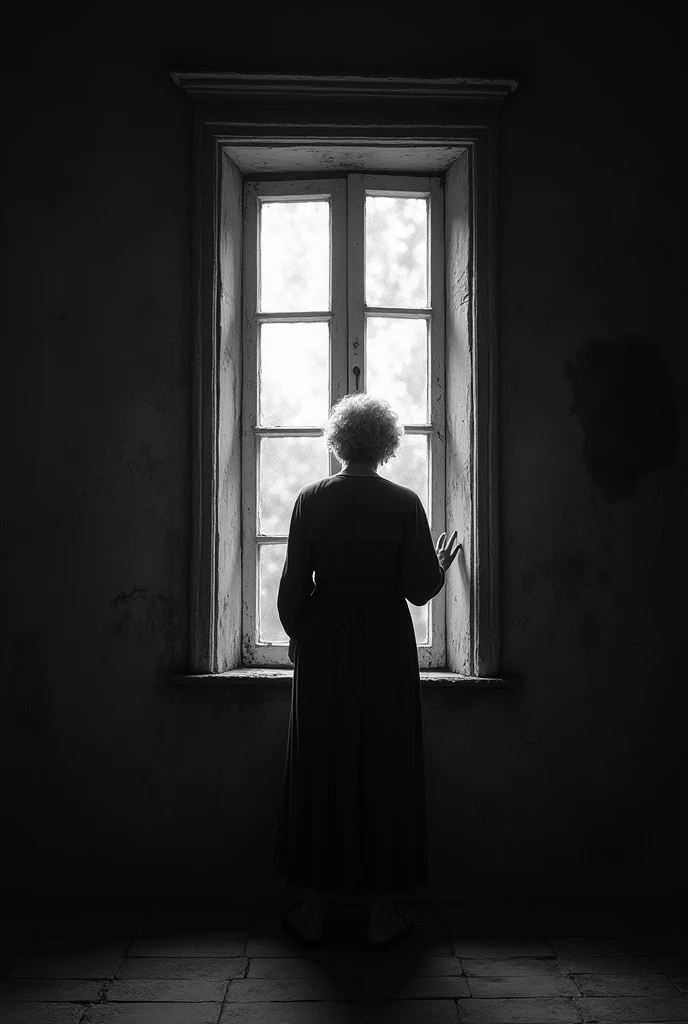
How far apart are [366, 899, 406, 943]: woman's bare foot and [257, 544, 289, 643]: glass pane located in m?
1.02

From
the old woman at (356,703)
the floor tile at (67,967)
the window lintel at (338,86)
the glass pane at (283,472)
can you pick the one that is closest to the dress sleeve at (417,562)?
the old woman at (356,703)

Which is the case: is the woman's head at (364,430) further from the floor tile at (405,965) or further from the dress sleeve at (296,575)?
the floor tile at (405,965)

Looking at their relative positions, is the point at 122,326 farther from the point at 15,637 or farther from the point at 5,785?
the point at 5,785

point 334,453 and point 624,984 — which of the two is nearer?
point 624,984

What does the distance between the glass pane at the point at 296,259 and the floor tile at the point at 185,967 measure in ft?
7.47

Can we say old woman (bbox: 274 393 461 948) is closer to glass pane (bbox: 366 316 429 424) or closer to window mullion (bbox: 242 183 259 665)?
window mullion (bbox: 242 183 259 665)

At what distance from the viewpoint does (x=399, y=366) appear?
305 cm

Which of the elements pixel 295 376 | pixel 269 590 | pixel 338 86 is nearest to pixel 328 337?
pixel 295 376

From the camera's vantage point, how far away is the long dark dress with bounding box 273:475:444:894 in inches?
90.1

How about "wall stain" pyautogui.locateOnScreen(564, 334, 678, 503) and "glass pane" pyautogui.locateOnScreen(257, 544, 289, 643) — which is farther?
"glass pane" pyautogui.locateOnScreen(257, 544, 289, 643)

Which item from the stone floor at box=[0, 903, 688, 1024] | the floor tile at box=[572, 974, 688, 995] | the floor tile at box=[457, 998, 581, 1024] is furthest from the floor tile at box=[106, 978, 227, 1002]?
the floor tile at box=[572, 974, 688, 995]

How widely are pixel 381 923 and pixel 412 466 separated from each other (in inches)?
63.1

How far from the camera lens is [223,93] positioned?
2.78 meters

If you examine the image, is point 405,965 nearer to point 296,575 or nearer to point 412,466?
point 296,575
